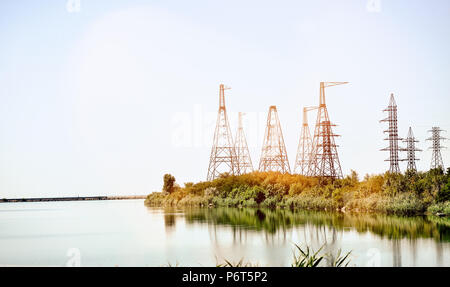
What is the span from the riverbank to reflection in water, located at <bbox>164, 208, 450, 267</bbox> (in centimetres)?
89

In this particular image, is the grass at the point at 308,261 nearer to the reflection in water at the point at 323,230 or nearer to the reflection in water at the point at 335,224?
the reflection in water at the point at 323,230

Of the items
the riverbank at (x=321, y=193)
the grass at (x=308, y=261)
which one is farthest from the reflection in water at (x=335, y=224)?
the grass at (x=308, y=261)

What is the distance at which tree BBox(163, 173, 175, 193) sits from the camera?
2966cm

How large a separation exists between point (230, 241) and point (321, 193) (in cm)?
1006

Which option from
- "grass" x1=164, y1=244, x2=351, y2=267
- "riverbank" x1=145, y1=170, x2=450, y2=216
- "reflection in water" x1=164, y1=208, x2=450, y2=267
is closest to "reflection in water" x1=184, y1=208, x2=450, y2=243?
"reflection in water" x1=164, y1=208, x2=450, y2=267

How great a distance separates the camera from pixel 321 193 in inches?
899

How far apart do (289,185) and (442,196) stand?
32.3 ft

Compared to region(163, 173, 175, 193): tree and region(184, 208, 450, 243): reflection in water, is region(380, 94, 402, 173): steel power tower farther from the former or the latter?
region(163, 173, 175, 193): tree

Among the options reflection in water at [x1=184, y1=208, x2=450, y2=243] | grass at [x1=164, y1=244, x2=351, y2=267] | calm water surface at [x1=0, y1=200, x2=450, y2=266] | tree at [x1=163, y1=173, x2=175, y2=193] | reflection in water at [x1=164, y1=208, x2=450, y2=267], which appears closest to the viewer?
grass at [x1=164, y1=244, x2=351, y2=267]

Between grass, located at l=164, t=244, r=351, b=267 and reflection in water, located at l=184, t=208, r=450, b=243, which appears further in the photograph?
reflection in water, located at l=184, t=208, r=450, b=243

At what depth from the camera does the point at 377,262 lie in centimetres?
1029

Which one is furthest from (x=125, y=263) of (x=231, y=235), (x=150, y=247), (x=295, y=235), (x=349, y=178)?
(x=349, y=178)
